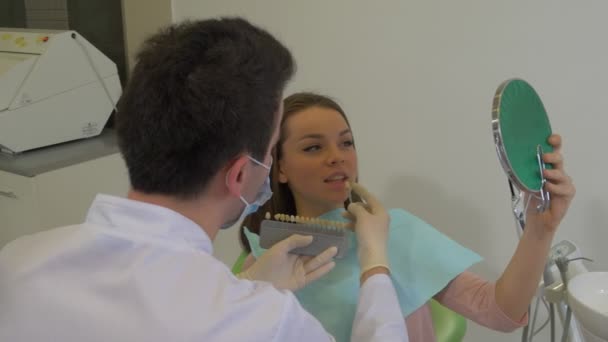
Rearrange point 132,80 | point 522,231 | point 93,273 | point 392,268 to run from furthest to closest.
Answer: point 392,268, point 522,231, point 132,80, point 93,273

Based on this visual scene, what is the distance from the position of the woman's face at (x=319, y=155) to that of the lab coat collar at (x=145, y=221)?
50 cm

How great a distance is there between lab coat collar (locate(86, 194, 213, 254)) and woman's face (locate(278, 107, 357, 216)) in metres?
0.50

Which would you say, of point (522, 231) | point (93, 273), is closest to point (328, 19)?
point (522, 231)

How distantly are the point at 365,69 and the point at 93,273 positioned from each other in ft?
4.18

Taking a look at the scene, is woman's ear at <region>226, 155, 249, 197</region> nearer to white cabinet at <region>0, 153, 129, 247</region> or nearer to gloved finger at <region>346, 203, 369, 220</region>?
gloved finger at <region>346, 203, 369, 220</region>

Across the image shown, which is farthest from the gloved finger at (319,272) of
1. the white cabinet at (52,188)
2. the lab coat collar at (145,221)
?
the white cabinet at (52,188)

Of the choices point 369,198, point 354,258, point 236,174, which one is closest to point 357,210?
point 369,198

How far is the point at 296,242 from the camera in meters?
1.17

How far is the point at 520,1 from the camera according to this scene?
1565 millimetres

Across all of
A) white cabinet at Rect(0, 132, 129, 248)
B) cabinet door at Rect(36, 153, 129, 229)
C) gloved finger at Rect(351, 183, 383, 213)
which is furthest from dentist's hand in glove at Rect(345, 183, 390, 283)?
white cabinet at Rect(0, 132, 129, 248)

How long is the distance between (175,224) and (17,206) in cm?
144

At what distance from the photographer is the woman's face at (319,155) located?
1300 millimetres

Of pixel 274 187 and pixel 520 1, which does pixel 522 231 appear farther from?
pixel 520 1

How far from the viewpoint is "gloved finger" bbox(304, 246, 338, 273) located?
1.14 m
